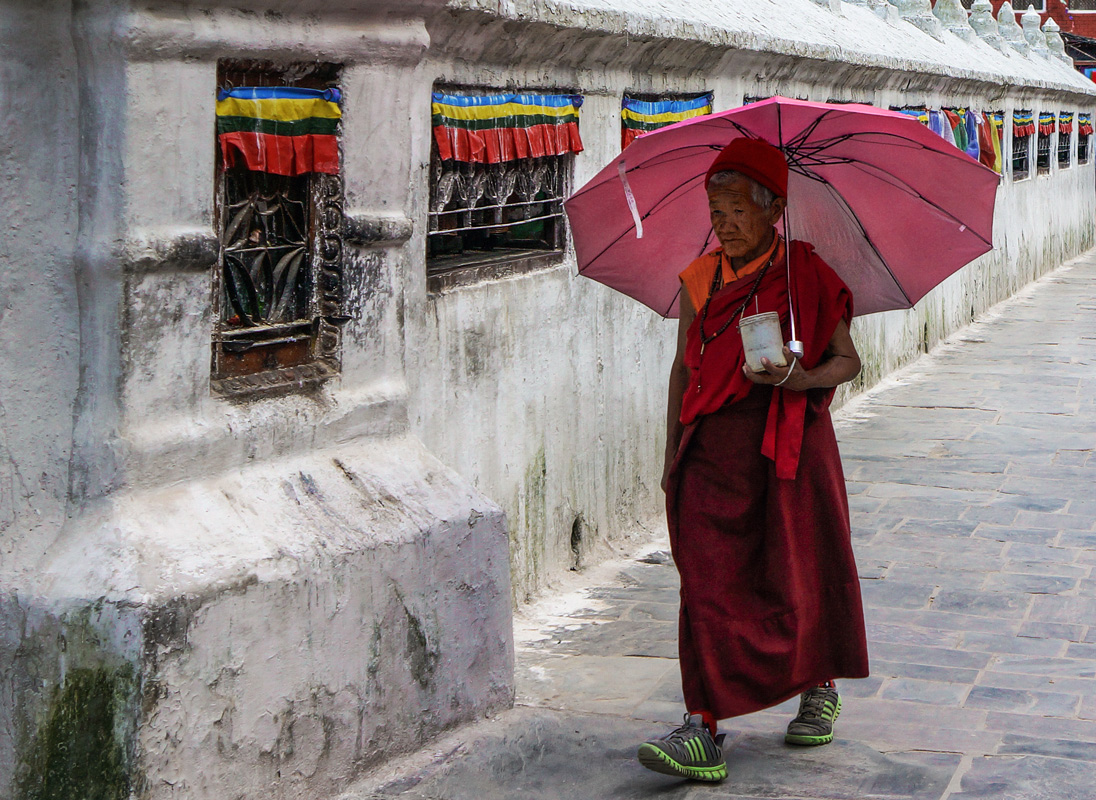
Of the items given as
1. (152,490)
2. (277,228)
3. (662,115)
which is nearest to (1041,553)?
(662,115)

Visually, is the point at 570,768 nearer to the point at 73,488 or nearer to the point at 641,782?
the point at 641,782

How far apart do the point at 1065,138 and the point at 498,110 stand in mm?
16370

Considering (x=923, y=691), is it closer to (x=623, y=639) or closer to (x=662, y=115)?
(x=623, y=639)

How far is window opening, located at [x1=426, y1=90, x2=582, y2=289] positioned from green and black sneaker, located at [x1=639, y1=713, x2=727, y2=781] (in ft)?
6.04

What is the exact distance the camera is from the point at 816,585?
12.2 feet

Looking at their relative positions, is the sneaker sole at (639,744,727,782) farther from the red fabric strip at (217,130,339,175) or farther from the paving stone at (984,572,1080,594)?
the paving stone at (984,572,1080,594)

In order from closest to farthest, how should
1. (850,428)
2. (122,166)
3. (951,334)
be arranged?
(122,166)
(850,428)
(951,334)

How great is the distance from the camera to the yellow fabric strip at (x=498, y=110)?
4699mm

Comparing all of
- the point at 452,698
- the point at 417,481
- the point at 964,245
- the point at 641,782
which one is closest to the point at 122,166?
the point at 417,481

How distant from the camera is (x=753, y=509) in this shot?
3.65 meters

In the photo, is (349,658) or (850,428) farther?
(850,428)

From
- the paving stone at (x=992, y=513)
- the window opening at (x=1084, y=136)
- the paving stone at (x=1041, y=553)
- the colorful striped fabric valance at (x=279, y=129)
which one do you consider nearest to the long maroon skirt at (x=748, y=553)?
the colorful striped fabric valance at (x=279, y=129)

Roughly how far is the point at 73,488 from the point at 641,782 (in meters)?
1.62

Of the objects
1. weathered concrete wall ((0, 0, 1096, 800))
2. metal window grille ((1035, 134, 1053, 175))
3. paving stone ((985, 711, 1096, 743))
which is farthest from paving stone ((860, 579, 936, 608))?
metal window grille ((1035, 134, 1053, 175))
